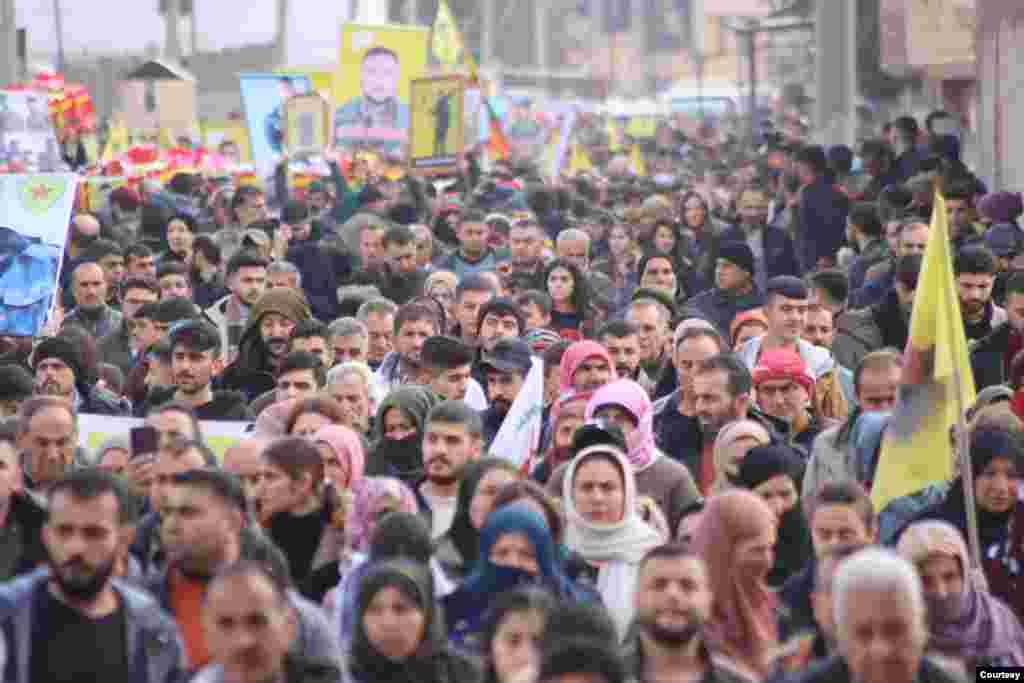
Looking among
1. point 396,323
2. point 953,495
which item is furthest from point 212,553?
point 396,323

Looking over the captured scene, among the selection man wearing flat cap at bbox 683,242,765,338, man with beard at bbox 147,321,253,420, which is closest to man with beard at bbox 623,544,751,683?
man with beard at bbox 147,321,253,420

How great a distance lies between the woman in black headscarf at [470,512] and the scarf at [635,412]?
1.05 meters

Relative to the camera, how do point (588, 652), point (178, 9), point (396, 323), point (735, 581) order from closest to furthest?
point (588, 652), point (735, 581), point (396, 323), point (178, 9)

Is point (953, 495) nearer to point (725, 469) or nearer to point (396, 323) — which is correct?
point (725, 469)

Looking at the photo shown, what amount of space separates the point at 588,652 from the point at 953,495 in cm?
289

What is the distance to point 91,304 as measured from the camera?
48.2 ft

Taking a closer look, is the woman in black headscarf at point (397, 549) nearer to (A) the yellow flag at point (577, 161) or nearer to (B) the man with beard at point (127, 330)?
(B) the man with beard at point (127, 330)

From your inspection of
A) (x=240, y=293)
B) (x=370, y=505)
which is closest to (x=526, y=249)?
(x=240, y=293)

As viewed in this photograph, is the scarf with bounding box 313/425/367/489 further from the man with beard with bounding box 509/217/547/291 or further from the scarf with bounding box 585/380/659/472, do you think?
the man with beard with bounding box 509/217/547/291

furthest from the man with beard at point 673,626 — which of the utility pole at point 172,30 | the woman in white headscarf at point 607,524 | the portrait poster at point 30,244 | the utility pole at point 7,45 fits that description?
the utility pole at point 172,30

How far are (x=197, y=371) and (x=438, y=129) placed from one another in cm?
1164

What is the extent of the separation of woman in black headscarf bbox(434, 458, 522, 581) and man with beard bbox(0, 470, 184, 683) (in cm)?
157

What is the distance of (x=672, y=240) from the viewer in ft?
59.3

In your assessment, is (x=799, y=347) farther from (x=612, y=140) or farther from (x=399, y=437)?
(x=612, y=140)
